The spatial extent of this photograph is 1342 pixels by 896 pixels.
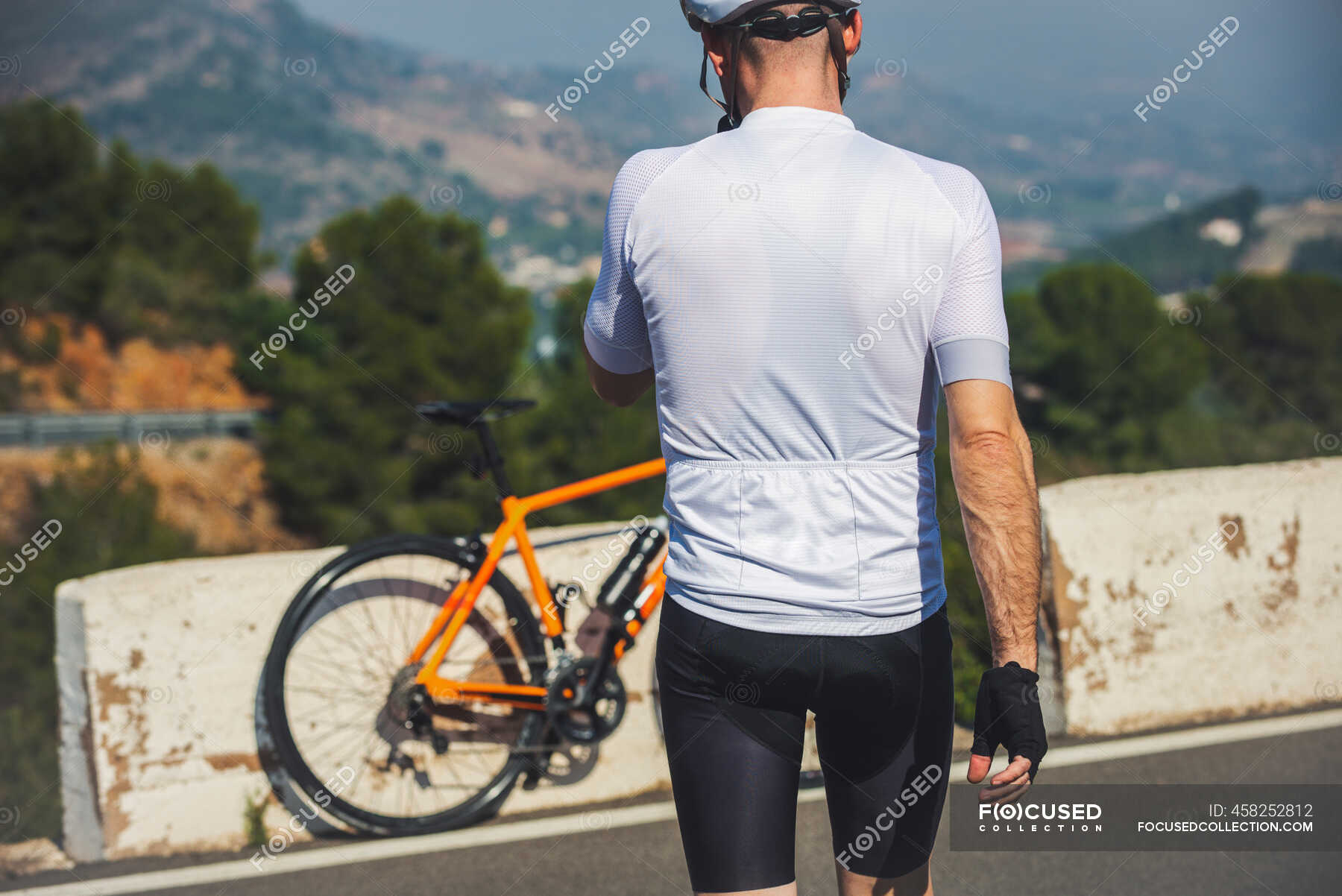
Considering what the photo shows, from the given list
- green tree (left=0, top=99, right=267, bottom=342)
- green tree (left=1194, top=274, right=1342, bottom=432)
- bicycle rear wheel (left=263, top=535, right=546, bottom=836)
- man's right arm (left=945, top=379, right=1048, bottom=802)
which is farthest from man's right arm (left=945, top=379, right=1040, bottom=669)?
green tree (left=1194, top=274, right=1342, bottom=432)

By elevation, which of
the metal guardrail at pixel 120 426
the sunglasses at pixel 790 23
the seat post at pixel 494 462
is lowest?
the seat post at pixel 494 462

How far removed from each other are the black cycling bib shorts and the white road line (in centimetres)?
227

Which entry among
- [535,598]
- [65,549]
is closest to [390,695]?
[535,598]

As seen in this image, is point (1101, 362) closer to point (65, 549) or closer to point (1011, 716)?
point (65, 549)

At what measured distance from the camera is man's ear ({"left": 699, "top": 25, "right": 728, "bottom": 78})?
1.79 metres

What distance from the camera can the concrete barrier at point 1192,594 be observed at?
4.60 metres

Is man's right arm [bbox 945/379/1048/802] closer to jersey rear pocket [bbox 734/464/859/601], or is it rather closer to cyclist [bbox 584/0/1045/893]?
cyclist [bbox 584/0/1045/893]

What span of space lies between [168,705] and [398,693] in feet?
2.29

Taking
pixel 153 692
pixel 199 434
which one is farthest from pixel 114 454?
pixel 153 692

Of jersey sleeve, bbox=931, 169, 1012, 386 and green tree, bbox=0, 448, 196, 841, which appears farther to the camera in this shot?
green tree, bbox=0, 448, 196, 841

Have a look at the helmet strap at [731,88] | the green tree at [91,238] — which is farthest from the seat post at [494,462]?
the green tree at [91,238]

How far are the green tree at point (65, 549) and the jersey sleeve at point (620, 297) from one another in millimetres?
10165

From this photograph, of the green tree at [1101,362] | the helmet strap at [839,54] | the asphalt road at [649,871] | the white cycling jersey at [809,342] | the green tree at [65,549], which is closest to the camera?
the white cycling jersey at [809,342]

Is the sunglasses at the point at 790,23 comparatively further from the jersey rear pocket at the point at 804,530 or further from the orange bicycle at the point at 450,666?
the orange bicycle at the point at 450,666
